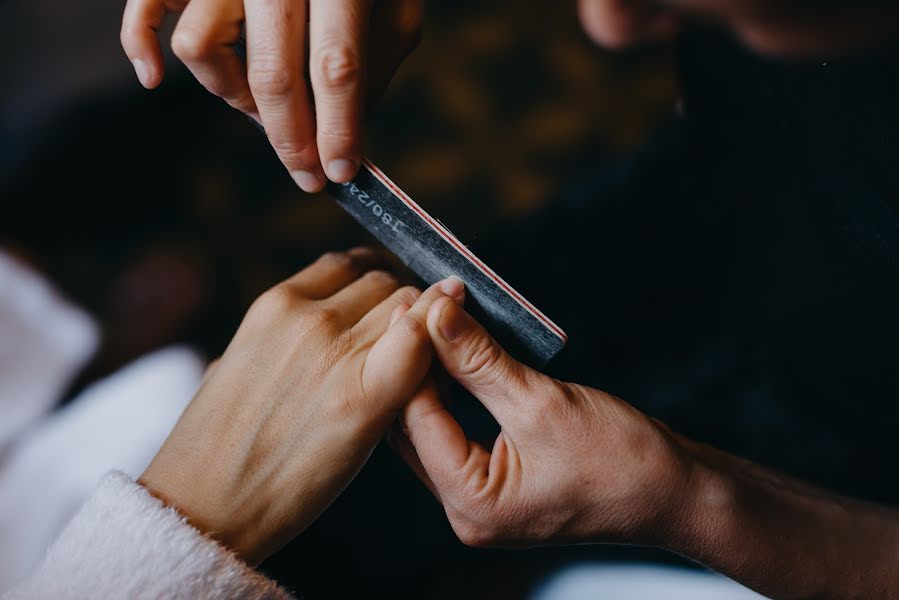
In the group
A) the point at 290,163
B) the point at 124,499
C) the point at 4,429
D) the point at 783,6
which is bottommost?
the point at 4,429

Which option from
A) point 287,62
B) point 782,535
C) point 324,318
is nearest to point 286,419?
point 324,318

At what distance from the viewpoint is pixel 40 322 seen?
43.8 inches

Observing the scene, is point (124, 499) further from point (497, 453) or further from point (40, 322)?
point (40, 322)

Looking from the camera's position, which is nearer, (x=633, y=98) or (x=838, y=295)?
(x=838, y=295)

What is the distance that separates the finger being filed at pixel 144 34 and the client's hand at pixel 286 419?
0.24 m

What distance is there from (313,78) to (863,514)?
0.65 metres

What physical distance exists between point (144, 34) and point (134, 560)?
0.45 m

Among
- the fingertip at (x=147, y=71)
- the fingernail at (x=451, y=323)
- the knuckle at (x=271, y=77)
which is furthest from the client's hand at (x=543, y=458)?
the fingertip at (x=147, y=71)

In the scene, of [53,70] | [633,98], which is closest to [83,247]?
[53,70]

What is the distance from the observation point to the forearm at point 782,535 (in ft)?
1.89

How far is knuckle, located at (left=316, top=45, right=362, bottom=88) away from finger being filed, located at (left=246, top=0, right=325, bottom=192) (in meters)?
0.03

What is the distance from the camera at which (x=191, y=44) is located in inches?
22.3

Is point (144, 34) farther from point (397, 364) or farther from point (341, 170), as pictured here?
point (397, 364)

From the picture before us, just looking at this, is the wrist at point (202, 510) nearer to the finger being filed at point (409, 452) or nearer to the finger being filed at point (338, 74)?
the finger being filed at point (409, 452)
